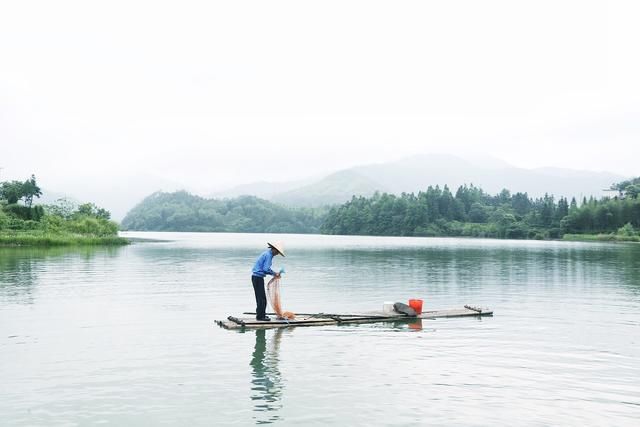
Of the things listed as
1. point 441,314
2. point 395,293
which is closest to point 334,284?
point 395,293

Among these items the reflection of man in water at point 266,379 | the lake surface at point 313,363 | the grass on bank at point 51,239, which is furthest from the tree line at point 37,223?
the reflection of man in water at point 266,379

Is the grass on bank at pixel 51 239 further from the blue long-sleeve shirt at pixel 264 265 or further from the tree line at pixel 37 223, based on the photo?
the blue long-sleeve shirt at pixel 264 265

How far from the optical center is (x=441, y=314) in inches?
942

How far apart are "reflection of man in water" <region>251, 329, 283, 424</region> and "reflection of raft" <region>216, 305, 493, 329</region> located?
859mm

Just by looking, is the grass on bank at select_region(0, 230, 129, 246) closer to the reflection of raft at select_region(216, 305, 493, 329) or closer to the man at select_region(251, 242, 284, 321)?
the man at select_region(251, 242, 284, 321)

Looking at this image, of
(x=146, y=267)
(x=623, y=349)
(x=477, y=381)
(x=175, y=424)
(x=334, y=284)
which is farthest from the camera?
(x=146, y=267)

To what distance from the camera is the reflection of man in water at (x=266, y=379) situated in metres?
12.5

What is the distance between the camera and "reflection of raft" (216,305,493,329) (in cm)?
2055

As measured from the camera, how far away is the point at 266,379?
14641 mm

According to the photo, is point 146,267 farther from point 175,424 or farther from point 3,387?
point 175,424

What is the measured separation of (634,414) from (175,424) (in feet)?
29.8

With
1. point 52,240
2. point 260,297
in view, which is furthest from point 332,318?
point 52,240

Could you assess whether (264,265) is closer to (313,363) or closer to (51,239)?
(313,363)

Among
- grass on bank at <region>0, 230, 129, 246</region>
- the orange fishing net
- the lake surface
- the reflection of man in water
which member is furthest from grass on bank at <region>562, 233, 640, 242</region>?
the reflection of man in water
